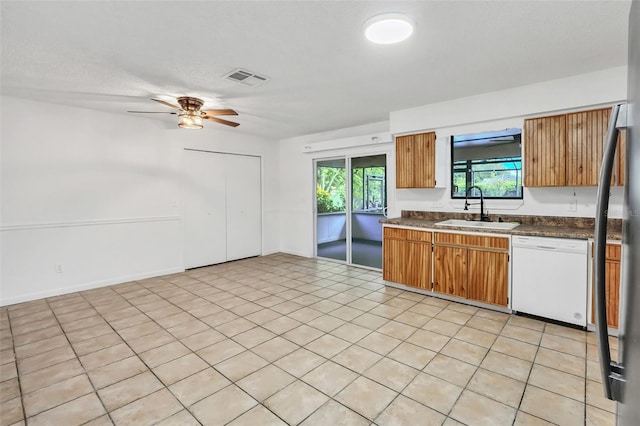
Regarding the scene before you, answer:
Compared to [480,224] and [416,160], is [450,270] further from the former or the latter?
[416,160]

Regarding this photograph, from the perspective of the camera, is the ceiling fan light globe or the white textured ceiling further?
the ceiling fan light globe

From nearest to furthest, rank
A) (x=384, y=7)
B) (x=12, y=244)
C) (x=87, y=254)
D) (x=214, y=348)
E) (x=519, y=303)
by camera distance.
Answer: (x=384, y=7) → (x=214, y=348) → (x=519, y=303) → (x=12, y=244) → (x=87, y=254)

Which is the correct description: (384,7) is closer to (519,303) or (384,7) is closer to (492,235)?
(492,235)

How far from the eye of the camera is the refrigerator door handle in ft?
2.70

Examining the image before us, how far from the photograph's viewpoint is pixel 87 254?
14.5ft

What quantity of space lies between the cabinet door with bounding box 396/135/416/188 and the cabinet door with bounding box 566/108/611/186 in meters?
1.77

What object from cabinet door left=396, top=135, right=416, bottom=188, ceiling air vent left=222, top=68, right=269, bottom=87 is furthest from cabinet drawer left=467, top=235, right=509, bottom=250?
ceiling air vent left=222, top=68, right=269, bottom=87

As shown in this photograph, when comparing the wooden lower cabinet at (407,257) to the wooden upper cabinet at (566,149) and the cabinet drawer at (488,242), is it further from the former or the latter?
the wooden upper cabinet at (566,149)

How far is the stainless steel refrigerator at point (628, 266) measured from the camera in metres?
0.65

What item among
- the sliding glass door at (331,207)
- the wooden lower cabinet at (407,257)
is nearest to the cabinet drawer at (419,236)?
the wooden lower cabinet at (407,257)

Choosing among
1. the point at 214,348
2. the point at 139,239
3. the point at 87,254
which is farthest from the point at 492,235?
the point at 87,254

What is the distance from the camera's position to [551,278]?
3.12m

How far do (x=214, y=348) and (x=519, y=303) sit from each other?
122 inches

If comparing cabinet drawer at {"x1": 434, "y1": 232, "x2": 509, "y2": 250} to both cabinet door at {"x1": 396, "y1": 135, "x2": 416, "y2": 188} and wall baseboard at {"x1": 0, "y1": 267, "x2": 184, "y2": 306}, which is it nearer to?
cabinet door at {"x1": 396, "y1": 135, "x2": 416, "y2": 188}
